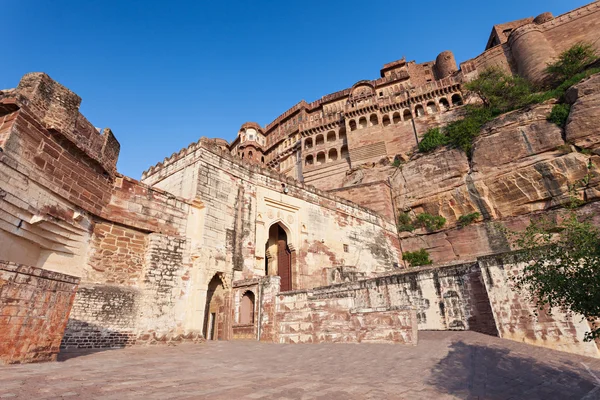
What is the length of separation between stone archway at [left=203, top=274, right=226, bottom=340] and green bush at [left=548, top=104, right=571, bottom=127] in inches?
801

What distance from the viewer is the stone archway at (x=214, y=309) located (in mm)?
11798

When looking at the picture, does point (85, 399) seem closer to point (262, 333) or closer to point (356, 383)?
point (356, 383)

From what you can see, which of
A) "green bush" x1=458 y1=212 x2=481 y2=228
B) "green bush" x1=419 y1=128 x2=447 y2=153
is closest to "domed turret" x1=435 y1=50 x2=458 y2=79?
"green bush" x1=419 y1=128 x2=447 y2=153

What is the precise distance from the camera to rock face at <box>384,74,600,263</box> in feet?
53.6

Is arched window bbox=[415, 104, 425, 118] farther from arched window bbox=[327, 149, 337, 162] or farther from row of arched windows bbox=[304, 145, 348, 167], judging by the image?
arched window bbox=[327, 149, 337, 162]

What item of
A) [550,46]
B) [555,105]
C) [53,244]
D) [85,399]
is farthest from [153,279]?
[550,46]

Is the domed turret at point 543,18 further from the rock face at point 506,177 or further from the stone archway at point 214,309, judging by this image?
the stone archway at point 214,309

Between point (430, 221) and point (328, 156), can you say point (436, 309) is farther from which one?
point (328, 156)

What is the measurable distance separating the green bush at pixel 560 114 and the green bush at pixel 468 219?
22.4ft

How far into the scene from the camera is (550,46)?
28797 millimetres

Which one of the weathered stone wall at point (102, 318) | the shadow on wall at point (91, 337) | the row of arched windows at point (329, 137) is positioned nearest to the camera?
the shadow on wall at point (91, 337)

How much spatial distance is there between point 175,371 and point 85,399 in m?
1.95

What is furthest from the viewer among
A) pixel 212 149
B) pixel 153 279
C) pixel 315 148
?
pixel 315 148

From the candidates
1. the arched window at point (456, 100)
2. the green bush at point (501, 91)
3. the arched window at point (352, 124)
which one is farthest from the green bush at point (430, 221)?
the arched window at point (456, 100)
